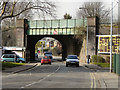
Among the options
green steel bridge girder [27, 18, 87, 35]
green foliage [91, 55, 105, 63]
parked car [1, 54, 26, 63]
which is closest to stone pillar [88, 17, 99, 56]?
green steel bridge girder [27, 18, 87, 35]

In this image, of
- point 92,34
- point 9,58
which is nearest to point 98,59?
point 92,34

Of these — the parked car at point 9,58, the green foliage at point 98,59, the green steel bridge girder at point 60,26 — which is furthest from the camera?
the green steel bridge girder at point 60,26

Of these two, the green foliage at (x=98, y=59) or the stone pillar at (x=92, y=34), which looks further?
the stone pillar at (x=92, y=34)

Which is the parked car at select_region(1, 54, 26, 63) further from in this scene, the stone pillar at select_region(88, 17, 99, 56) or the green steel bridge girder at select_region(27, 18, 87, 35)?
the stone pillar at select_region(88, 17, 99, 56)

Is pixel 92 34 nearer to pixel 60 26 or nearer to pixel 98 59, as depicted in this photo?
pixel 98 59

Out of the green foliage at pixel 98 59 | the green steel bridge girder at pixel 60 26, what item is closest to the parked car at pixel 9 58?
the green steel bridge girder at pixel 60 26

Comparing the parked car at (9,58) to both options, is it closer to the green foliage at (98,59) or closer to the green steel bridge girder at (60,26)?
the green steel bridge girder at (60,26)

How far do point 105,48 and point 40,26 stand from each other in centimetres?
1456

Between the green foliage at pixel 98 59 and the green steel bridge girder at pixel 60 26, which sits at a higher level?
the green steel bridge girder at pixel 60 26

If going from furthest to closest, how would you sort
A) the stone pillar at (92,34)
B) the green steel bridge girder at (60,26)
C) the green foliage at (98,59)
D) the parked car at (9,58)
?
the green steel bridge girder at (60,26)
the stone pillar at (92,34)
the green foliage at (98,59)
the parked car at (9,58)

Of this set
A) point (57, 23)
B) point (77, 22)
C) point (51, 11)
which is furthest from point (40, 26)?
point (51, 11)

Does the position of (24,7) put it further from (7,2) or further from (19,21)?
(19,21)

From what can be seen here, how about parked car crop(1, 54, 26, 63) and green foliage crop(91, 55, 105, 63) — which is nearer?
parked car crop(1, 54, 26, 63)

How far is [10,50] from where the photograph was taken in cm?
5597
